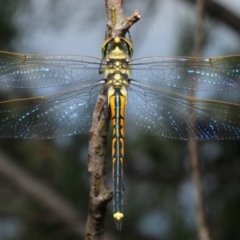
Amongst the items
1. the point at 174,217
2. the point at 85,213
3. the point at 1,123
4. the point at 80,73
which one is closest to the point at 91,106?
the point at 80,73

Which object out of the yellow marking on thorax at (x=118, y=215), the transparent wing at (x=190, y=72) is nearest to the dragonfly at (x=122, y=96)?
the transparent wing at (x=190, y=72)

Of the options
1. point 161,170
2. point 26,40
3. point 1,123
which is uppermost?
point 26,40

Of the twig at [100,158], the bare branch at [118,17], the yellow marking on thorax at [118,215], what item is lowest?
the yellow marking on thorax at [118,215]

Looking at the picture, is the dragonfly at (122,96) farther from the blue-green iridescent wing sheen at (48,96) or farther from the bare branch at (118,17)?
the bare branch at (118,17)

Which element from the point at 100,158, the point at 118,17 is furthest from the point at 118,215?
the point at 118,17

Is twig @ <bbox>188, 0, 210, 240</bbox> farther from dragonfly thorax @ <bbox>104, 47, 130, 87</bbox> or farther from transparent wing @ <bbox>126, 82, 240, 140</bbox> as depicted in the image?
dragonfly thorax @ <bbox>104, 47, 130, 87</bbox>

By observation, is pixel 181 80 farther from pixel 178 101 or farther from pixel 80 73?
pixel 80 73
